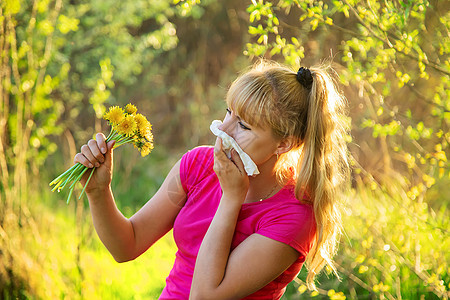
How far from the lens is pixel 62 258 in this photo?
338 centimetres

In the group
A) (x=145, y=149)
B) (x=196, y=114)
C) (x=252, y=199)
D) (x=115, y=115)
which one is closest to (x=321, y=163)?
(x=252, y=199)

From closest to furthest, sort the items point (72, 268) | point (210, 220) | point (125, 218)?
point (210, 220) → point (125, 218) → point (72, 268)

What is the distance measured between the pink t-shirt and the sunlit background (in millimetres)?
422

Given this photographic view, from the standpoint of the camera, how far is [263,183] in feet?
6.38

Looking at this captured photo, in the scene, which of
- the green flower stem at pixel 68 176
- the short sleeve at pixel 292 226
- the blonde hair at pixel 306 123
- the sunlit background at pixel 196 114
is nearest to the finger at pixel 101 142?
the green flower stem at pixel 68 176

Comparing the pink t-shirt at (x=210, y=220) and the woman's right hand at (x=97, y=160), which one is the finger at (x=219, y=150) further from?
the woman's right hand at (x=97, y=160)

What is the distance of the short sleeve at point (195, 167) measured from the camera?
199cm

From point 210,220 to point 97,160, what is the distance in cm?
44

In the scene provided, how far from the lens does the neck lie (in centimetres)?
192

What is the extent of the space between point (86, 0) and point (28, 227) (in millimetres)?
2676

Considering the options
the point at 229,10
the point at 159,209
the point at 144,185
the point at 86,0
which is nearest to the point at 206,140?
the point at 144,185

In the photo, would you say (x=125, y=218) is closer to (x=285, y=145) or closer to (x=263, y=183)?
(x=263, y=183)

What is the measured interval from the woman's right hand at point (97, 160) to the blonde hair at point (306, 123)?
0.45 m

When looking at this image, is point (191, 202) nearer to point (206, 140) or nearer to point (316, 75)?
point (316, 75)
